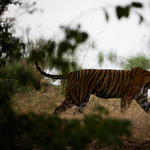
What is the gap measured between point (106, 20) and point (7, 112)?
103cm

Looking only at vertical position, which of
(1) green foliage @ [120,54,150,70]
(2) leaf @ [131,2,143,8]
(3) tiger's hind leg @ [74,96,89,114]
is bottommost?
(3) tiger's hind leg @ [74,96,89,114]

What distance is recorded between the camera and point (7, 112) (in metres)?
1.79

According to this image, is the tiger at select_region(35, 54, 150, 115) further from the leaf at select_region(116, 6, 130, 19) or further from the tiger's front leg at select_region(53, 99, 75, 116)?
the leaf at select_region(116, 6, 130, 19)

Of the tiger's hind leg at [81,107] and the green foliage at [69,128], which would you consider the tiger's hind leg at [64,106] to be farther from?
the green foliage at [69,128]

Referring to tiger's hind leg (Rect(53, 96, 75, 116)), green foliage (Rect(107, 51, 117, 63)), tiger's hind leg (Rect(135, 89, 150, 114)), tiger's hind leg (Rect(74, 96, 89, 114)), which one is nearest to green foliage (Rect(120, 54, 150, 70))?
green foliage (Rect(107, 51, 117, 63))

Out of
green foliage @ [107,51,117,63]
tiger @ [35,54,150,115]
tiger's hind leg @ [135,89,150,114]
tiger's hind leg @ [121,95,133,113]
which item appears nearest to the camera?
tiger's hind leg @ [121,95,133,113]

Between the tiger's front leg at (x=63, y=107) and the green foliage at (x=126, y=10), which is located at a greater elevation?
the green foliage at (x=126, y=10)

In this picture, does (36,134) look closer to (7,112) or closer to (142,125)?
(7,112)

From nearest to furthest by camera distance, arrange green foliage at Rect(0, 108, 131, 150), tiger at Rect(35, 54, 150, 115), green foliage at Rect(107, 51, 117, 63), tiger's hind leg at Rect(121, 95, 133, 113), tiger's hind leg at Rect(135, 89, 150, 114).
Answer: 1. green foliage at Rect(0, 108, 131, 150)
2. tiger's hind leg at Rect(121, 95, 133, 113)
3. tiger at Rect(35, 54, 150, 115)
4. tiger's hind leg at Rect(135, 89, 150, 114)
5. green foliage at Rect(107, 51, 117, 63)

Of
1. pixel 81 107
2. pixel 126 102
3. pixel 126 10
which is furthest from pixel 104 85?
pixel 126 10

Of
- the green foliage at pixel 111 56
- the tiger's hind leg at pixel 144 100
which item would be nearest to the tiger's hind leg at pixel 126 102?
the tiger's hind leg at pixel 144 100

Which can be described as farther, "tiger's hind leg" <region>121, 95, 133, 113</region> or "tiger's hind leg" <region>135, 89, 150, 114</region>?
"tiger's hind leg" <region>135, 89, 150, 114</region>

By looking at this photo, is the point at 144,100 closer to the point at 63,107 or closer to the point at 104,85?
the point at 104,85

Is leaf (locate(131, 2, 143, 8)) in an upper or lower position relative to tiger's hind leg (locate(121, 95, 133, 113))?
upper
